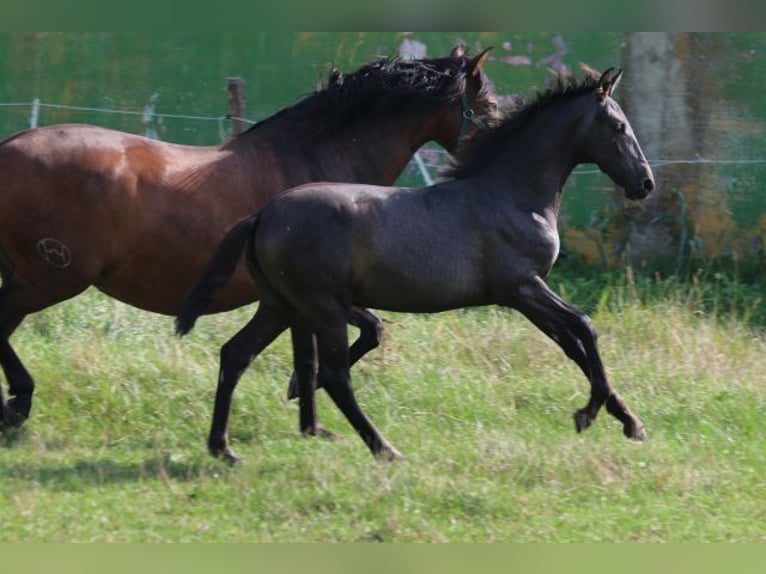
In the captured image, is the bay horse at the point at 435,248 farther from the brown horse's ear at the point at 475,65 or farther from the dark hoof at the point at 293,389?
the brown horse's ear at the point at 475,65

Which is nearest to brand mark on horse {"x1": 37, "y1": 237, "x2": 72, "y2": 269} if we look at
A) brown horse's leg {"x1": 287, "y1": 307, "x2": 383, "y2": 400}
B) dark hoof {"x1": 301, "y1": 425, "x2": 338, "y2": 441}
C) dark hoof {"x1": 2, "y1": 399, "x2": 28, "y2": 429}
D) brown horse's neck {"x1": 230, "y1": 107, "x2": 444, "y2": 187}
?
dark hoof {"x1": 2, "y1": 399, "x2": 28, "y2": 429}

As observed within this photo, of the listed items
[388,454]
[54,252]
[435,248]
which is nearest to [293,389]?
[388,454]

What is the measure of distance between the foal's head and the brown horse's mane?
107cm

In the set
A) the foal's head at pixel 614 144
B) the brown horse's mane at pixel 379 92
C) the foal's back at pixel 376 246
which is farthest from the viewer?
the brown horse's mane at pixel 379 92

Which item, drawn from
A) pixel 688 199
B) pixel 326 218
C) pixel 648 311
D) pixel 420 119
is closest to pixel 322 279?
pixel 326 218

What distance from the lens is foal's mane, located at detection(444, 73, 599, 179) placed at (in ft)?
23.5

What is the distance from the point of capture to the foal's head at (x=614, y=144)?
711 centimetres

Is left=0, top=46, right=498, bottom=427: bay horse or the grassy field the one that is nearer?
the grassy field

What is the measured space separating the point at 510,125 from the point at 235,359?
1.93 meters

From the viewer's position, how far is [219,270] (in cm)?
657

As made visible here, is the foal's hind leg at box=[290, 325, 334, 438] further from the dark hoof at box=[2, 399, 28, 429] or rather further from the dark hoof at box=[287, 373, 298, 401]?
the dark hoof at box=[2, 399, 28, 429]

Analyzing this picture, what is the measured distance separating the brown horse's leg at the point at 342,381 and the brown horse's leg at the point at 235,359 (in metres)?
Answer: 0.33

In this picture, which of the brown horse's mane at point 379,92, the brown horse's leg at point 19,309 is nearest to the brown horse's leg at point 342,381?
the brown horse's leg at point 19,309

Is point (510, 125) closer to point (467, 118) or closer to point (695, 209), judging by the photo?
point (467, 118)
